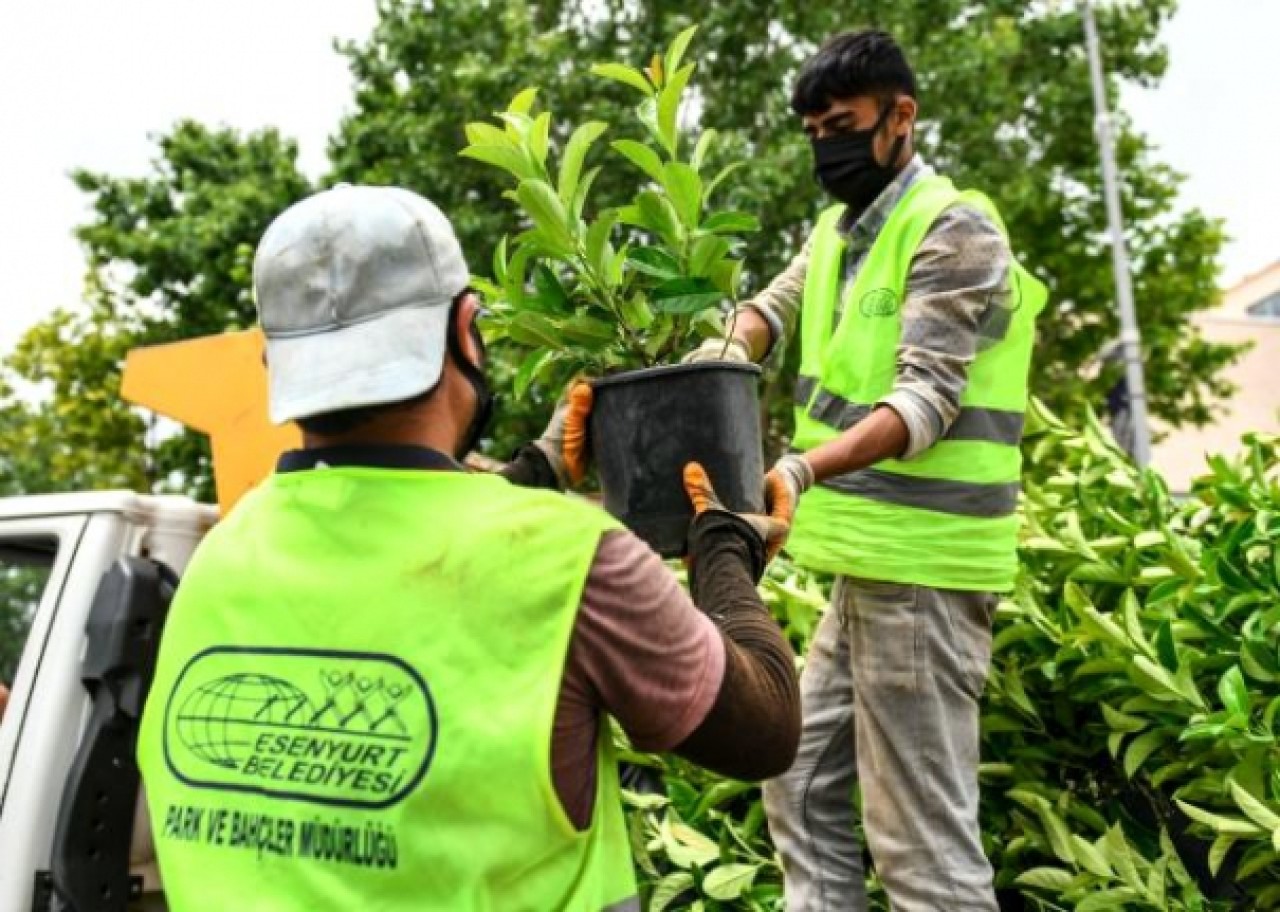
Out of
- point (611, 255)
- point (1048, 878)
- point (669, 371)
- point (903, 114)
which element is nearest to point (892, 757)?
point (1048, 878)

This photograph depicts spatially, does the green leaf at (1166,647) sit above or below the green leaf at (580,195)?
below

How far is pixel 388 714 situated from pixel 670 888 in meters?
1.54

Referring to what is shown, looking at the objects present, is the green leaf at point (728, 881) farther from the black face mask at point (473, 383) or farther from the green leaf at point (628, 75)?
the green leaf at point (628, 75)

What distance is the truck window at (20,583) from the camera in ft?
10.8

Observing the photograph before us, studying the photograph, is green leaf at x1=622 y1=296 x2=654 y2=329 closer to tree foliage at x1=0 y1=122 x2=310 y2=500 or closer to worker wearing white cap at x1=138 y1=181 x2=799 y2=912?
worker wearing white cap at x1=138 y1=181 x2=799 y2=912

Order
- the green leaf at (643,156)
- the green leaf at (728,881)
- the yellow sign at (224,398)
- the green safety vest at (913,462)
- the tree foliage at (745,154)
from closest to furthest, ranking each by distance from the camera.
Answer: the green leaf at (643,156)
the green safety vest at (913,462)
the green leaf at (728,881)
the yellow sign at (224,398)
the tree foliage at (745,154)

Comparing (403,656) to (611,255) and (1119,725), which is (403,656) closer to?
(611,255)

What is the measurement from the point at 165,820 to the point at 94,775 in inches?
58.5

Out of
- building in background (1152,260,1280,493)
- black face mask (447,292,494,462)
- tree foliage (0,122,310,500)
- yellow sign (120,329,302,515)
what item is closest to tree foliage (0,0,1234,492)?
tree foliage (0,122,310,500)

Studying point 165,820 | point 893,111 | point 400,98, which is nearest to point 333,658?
point 165,820

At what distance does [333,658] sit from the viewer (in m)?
1.49

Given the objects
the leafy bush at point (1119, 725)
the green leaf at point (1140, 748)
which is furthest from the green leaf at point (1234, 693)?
the green leaf at point (1140, 748)

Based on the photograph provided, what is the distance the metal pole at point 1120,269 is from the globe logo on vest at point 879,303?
13.3 meters

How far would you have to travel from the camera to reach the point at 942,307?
259 centimetres
